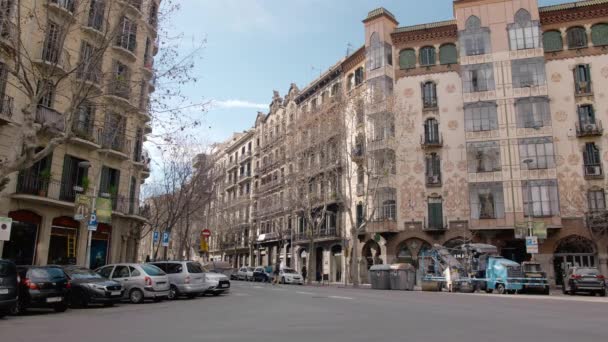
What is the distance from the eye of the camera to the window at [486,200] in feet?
122

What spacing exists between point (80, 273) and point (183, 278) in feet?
14.5

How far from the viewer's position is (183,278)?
1994 cm

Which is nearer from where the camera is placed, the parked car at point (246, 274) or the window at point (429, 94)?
the window at point (429, 94)

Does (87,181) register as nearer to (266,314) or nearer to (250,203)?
(266,314)

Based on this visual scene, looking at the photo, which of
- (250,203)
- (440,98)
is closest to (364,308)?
(440,98)

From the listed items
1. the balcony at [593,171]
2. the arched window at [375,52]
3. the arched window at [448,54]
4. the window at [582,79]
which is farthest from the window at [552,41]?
the arched window at [375,52]

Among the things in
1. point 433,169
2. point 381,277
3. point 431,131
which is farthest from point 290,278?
point 431,131

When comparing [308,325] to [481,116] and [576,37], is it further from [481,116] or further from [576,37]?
[576,37]

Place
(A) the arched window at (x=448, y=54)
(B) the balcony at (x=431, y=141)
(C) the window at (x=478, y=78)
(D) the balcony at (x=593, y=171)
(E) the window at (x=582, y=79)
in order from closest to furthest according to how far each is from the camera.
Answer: (D) the balcony at (x=593, y=171)
(E) the window at (x=582, y=79)
(C) the window at (x=478, y=78)
(B) the balcony at (x=431, y=141)
(A) the arched window at (x=448, y=54)

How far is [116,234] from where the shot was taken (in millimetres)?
29484

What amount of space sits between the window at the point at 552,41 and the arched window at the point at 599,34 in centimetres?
221

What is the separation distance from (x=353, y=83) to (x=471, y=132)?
13.0 meters

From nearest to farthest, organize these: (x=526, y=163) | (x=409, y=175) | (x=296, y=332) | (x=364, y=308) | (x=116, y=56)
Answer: (x=296, y=332), (x=364, y=308), (x=116, y=56), (x=526, y=163), (x=409, y=175)

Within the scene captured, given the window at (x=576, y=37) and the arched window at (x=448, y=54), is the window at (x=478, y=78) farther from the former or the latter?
the window at (x=576, y=37)
